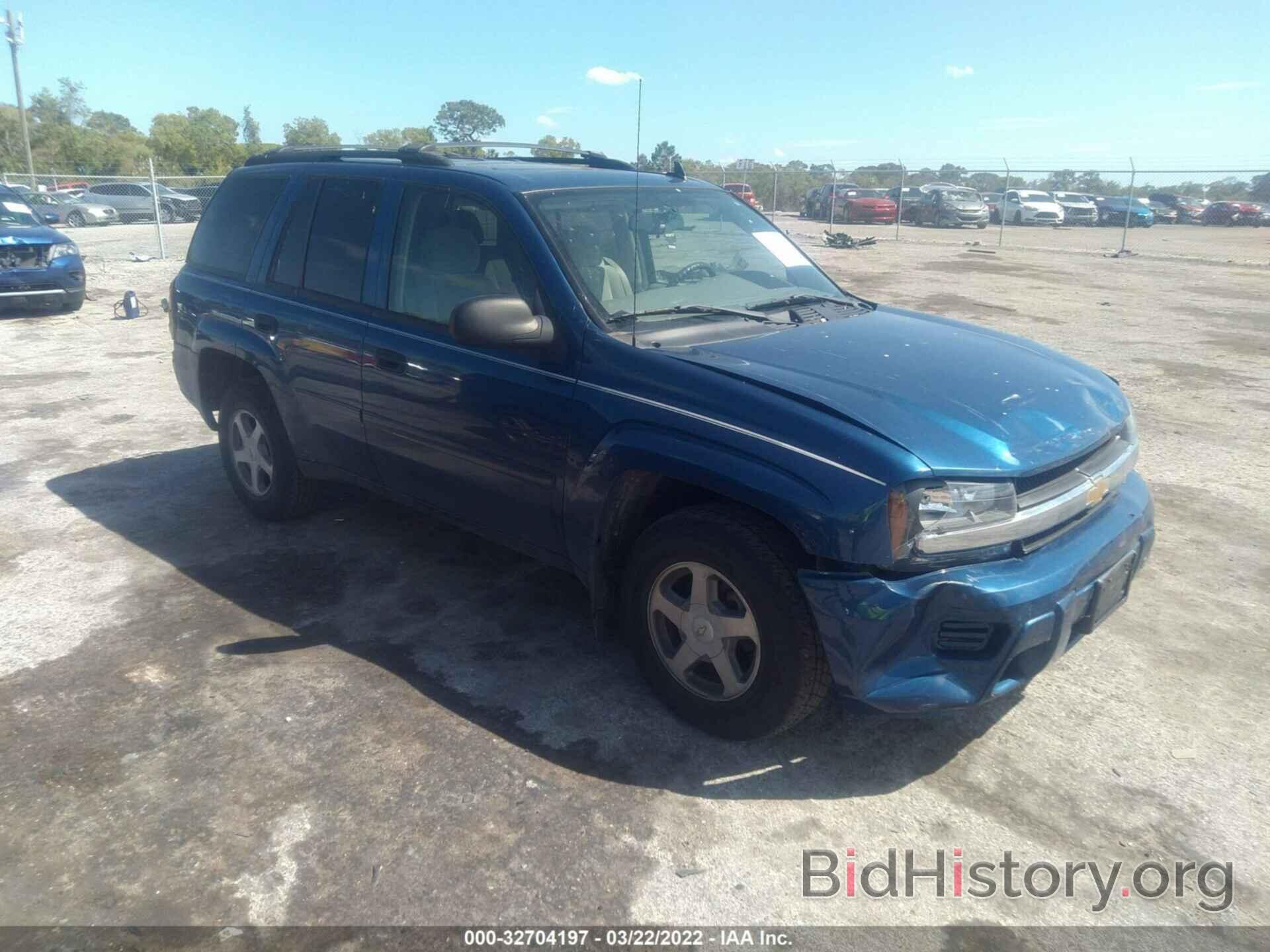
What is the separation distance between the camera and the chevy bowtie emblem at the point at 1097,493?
3152mm

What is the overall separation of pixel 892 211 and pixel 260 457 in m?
30.2

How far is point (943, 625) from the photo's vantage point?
2.82 meters

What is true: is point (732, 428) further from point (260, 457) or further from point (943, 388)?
point (260, 457)

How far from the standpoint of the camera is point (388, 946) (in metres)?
2.46

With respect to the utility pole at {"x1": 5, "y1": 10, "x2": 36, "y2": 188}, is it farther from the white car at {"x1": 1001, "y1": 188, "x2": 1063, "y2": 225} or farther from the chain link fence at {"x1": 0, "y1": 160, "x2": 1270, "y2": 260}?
the white car at {"x1": 1001, "y1": 188, "x2": 1063, "y2": 225}

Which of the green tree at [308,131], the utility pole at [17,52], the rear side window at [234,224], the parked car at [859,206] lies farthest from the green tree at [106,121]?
the rear side window at [234,224]

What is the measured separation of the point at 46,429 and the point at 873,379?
→ 6745 millimetres

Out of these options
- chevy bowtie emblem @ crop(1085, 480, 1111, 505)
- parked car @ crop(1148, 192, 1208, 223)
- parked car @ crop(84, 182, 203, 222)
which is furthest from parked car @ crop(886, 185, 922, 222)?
chevy bowtie emblem @ crop(1085, 480, 1111, 505)

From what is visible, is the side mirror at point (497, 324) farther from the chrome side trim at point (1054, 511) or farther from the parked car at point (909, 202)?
the parked car at point (909, 202)

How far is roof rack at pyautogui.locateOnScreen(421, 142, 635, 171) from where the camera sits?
4.76 meters

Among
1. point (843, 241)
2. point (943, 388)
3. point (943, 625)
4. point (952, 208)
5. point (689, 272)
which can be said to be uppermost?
point (952, 208)

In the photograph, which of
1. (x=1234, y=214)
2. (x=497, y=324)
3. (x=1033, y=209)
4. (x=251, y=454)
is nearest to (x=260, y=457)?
(x=251, y=454)

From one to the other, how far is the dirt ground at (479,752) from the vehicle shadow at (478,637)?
0.02 meters

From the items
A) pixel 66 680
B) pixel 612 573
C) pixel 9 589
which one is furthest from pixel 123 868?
pixel 9 589
